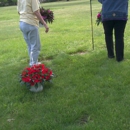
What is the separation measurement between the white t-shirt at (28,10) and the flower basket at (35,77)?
1.08 m

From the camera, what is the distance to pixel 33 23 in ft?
17.1

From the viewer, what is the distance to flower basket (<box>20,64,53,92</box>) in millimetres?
4383

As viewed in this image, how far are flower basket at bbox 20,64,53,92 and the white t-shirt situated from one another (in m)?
1.08

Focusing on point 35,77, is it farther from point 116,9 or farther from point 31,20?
point 116,9

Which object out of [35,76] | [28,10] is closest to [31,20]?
[28,10]

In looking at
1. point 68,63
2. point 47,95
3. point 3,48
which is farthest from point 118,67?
point 3,48

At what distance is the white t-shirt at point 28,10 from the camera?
197 inches

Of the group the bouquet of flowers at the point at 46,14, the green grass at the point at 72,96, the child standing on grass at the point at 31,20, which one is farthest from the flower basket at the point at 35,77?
the bouquet of flowers at the point at 46,14

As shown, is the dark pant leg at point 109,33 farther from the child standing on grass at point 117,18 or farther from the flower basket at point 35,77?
the flower basket at point 35,77

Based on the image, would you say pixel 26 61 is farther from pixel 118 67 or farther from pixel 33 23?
pixel 118 67

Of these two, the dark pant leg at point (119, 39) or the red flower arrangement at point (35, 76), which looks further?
the dark pant leg at point (119, 39)

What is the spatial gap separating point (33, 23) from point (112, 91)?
6.37 feet

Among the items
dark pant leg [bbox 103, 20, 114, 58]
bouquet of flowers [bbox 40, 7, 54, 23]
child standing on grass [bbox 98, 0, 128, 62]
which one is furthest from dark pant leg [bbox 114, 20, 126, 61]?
bouquet of flowers [bbox 40, 7, 54, 23]

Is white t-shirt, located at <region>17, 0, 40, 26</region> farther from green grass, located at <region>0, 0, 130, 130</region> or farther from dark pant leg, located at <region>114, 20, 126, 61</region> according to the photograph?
dark pant leg, located at <region>114, 20, 126, 61</region>
